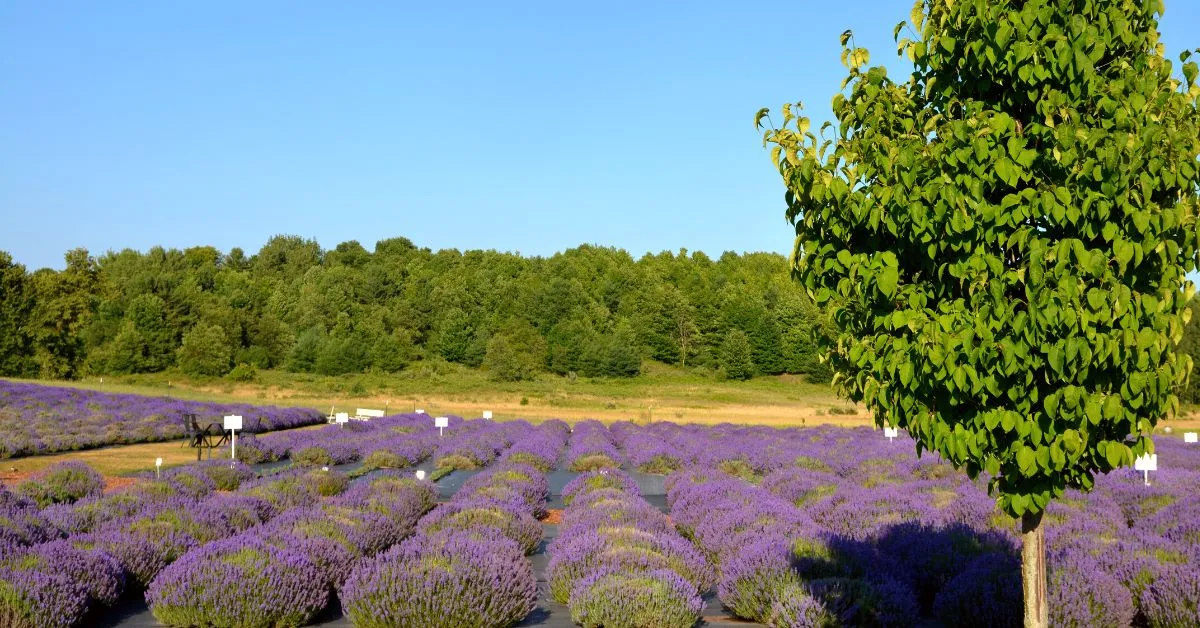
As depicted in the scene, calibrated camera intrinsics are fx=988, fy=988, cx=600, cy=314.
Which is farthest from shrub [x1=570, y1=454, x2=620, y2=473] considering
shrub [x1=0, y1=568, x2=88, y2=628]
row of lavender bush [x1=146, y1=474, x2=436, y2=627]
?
shrub [x1=0, y1=568, x2=88, y2=628]

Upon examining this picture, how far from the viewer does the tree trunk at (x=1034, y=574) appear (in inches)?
197

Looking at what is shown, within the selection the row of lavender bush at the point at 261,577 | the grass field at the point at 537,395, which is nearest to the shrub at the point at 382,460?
the row of lavender bush at the point at 261,577

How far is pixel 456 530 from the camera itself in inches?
411

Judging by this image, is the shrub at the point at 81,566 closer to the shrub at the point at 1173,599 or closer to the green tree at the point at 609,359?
the shrub at the point at 1173,599

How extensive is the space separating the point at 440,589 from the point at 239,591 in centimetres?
164

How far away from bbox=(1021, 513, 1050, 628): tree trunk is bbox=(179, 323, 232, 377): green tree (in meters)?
78.9

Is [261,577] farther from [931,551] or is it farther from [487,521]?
[931,551]

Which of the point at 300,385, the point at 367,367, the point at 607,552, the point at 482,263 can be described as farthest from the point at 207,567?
the point at 482,263

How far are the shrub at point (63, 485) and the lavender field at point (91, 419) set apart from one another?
8.67 meters

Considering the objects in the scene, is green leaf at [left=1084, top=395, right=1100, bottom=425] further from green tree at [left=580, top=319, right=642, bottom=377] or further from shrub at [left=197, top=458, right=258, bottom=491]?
green tree at [left=580, top=319, right=642, bottom=377]

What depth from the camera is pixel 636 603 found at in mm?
7824

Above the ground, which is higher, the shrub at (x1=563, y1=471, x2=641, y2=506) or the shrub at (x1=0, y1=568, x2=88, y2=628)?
the shrub at (x1=0, y1=568, x2=88, y2=628)

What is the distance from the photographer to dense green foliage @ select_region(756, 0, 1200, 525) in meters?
4.32

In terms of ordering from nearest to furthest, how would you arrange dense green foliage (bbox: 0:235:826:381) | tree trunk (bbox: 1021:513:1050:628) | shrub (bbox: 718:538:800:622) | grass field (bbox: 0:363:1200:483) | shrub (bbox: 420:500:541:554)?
tree trunk (bbox: 1021:513:1050:628) → shrub (bbox: 718:538:800:622) → shrub (bbox: 420:500:541:554) → grass field (bbox: 0:363:1200:483) → dense green foliage (bbox: 0:235:826:381)
